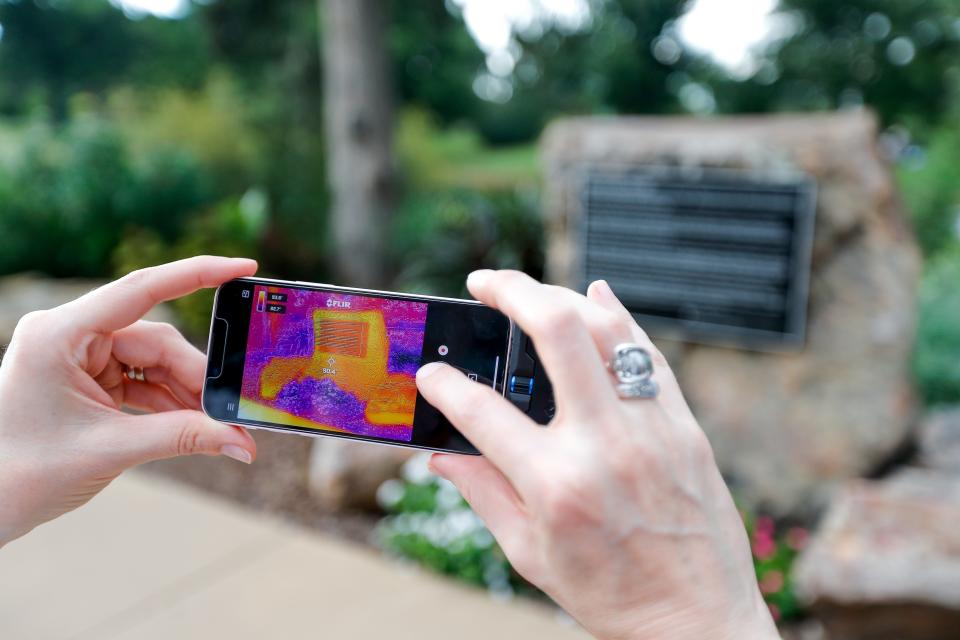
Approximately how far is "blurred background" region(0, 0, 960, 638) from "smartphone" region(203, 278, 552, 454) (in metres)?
2.05

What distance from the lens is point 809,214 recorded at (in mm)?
3523

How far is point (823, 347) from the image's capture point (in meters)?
3.67

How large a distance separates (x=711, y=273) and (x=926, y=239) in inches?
270

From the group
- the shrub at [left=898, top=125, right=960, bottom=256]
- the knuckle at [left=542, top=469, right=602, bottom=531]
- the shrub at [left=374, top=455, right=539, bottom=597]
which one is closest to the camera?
the knuckle at [left=542, top=469, right=602, bottom=531]

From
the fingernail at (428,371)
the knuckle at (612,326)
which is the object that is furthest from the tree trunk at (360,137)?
the knuckle at (612,326)

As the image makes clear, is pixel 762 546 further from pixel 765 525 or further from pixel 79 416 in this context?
pixel 79 416

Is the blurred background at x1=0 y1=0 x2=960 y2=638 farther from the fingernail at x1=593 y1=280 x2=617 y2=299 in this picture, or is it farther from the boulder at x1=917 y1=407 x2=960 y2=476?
the fingernail at x1=593 y1=280 x2=617 y2=299

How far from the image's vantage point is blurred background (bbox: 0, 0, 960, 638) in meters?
3.37

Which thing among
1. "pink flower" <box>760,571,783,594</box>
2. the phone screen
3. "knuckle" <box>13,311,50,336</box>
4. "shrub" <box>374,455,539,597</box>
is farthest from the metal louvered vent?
"knuckle" <box>13,311,50,336</box>

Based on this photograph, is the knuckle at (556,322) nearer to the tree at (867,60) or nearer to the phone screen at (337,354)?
the phone screen at (337,354)

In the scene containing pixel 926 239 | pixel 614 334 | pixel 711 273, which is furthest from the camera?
pixel 926 239

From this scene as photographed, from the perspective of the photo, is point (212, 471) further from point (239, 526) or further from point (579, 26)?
point (579, 26)

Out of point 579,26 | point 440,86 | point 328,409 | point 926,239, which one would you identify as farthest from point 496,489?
point 440,86

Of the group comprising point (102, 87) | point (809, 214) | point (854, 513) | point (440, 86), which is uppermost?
point (440, 86)
